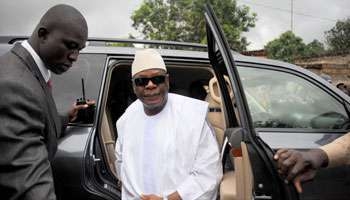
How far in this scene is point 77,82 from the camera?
311cm

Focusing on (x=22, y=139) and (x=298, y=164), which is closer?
A: (x=22, y=139)

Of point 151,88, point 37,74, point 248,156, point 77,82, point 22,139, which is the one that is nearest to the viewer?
point 22,139

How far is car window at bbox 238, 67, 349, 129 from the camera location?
11.1ft

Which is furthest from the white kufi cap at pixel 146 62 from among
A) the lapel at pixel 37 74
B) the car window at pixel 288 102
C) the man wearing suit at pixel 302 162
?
the man wearing suit at pixel 302 162

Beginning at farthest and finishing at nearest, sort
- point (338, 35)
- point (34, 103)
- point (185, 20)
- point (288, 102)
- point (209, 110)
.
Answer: point (338, 35), point (185, 20), point (288, 102), point (209, 110), point (34, 103)

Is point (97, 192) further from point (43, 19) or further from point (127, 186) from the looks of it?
point (43, 19)

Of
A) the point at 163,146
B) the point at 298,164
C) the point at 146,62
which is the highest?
the point at 146,62

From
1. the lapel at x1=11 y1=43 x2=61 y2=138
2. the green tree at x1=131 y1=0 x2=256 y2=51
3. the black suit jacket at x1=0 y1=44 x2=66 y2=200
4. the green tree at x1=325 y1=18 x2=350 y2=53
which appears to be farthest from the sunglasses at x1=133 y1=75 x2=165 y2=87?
the green tree at x1=325 y1=18 x2=350 y2=53

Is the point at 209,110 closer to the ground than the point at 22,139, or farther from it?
closer to the ground

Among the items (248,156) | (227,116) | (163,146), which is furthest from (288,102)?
(248,156)

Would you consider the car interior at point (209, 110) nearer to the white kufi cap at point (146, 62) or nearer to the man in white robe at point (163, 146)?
the man in white robe at point (163, 146)

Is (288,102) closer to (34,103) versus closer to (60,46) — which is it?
(60,46)

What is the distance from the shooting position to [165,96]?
2.83 metres

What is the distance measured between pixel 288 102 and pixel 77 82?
156 cm
